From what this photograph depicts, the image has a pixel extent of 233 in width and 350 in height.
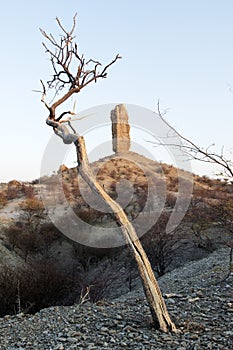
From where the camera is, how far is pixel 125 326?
21.2 ft

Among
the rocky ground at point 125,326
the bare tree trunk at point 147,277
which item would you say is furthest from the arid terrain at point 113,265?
the bare tree trunk at point 147,277

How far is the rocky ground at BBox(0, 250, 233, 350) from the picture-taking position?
580 centimetres

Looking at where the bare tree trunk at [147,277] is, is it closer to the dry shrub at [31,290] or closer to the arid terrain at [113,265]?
the arid terrain at [113,265]

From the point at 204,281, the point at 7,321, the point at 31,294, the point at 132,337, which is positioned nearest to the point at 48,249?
the point at 31,294

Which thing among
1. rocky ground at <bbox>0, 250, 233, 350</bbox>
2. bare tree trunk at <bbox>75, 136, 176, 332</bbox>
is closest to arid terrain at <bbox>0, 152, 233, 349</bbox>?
rocky ground at <bbox>0, 250, 233, 350</bbox>

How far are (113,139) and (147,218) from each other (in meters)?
20.6

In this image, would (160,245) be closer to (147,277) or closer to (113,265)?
(113,265)

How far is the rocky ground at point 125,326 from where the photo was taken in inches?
229

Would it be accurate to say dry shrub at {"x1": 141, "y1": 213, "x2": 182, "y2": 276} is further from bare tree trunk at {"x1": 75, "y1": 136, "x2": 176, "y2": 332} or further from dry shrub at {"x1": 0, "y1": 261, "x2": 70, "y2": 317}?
bare tree trunk at {"x1": 75, "y1": 136, "x2": 176, "y2": 332}

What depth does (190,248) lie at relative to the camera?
20250mm

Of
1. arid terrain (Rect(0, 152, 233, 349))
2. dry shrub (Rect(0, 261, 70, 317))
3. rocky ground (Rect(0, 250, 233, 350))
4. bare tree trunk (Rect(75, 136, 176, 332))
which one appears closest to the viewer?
rocky ground (Rect(0, 250, 233, 350))

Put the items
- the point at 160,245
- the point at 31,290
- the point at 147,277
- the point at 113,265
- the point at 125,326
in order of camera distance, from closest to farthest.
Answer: the point at 147,277
the point at 125,326
the point at 31,290
the point at 160,245
the point at 113,265

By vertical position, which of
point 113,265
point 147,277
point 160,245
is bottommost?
point 113,265

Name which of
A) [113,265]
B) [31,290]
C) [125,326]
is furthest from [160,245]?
[125,326]
